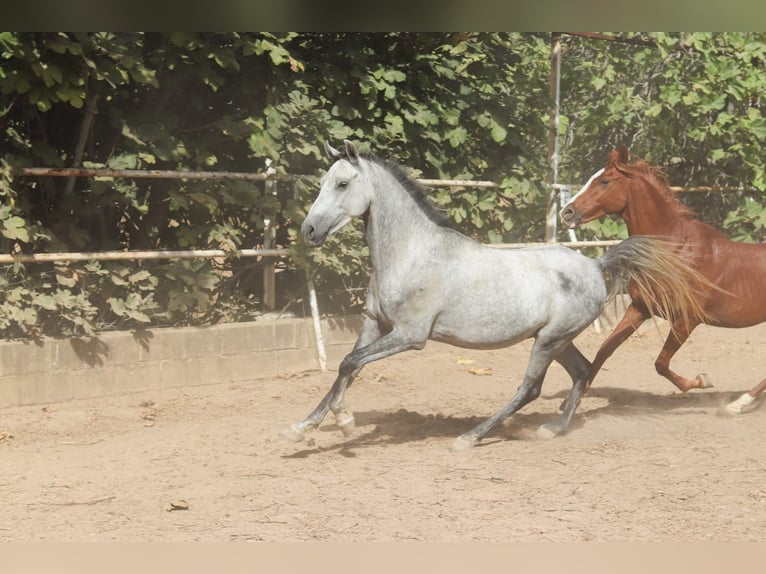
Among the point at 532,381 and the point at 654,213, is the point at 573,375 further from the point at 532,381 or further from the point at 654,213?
the point at 654,213

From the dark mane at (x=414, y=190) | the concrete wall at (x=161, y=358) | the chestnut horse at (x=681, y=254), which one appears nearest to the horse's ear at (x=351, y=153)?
the dark mane at (x=414, y=190)

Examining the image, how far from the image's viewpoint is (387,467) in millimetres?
5371

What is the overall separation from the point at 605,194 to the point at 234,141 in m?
3.24

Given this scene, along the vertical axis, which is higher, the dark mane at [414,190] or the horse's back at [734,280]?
the dark mane at [414,190]

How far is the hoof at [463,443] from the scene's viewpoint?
18.8 ft

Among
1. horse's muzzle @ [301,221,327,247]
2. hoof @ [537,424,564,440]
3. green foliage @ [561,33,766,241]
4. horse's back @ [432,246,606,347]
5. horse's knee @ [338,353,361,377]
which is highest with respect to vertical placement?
green foliage @ [561,33,766,241]

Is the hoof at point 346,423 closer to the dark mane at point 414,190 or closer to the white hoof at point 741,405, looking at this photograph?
the dark mane at point 414,190

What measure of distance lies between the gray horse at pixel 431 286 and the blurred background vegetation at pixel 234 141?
2.28m

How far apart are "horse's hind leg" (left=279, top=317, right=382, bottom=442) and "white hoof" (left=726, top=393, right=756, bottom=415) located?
108 inches

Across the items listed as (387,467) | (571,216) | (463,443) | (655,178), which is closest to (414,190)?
(463,443)

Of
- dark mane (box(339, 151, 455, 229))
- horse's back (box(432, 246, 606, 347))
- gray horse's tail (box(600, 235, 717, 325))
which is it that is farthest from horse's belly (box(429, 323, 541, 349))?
gray horse's tail (box(600, 235, 717, 325))

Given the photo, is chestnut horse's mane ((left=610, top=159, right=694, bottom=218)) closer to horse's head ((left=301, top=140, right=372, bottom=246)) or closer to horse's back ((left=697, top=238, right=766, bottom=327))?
horse's back ((left=697, top=238, right=766, bottom=327))

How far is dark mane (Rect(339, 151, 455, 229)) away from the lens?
5.79m

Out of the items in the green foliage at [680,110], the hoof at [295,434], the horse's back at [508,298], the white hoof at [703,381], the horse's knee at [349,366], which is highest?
the green foliage at [680,110]
